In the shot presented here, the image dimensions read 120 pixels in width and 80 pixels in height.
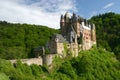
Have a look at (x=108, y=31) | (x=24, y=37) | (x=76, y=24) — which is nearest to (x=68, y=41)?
(x=76, y=24)

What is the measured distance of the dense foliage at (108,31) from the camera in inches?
4301

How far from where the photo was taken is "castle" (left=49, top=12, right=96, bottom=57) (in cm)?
7169

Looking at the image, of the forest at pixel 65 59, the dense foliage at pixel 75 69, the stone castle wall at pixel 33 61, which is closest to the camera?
the dense foliage at pixel 75 69

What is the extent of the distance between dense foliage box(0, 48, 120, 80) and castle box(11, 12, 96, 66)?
52.2 inches

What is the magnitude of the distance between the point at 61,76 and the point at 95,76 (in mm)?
8786

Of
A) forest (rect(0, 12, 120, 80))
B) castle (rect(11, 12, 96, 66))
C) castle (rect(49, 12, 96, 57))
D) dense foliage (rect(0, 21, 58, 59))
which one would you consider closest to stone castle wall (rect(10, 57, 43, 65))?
castle (rect(11, 12, 96, 66))

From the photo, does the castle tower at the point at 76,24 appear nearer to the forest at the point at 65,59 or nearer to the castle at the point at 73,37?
the castle at the point at 73,37

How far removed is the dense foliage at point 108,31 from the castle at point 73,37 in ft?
50.5

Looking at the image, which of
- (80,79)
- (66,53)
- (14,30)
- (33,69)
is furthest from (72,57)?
(14,30)

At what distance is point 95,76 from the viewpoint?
72625 millimetres

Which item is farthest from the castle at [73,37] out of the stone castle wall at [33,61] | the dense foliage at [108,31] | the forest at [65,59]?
the dense foliage at [108,31]

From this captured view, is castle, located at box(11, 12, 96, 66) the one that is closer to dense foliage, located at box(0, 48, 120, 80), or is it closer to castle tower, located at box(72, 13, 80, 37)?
castle tower, located at box(72, 13, 80, 37)

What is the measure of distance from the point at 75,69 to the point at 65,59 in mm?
2991

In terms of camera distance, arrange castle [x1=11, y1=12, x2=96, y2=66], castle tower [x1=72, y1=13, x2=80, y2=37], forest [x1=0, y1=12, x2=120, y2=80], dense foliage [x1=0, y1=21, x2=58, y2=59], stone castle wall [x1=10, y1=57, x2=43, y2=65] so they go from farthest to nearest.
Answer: dense foliage [x1=0, y1=21, x2=58, y2=59] → castle tower [x1=72, y1=13, x2=80, y2=37] → castle [x1=11, y1=12, x2=96, y2=66] → stone castle wall [x1=10, y1=57, x2=43, y2=65] → forest [x1=0, y1=12, x2=120, y2=80]
